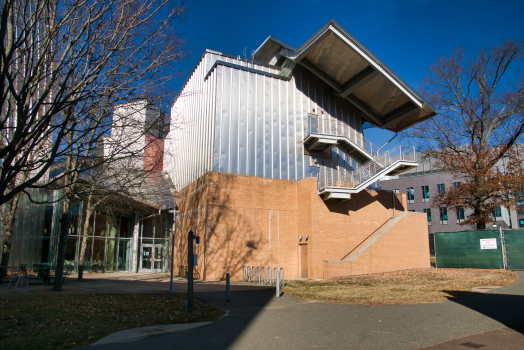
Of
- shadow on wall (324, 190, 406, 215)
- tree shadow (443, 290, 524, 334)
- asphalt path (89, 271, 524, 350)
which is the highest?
shadow on wall (324, 190, 406, 215)

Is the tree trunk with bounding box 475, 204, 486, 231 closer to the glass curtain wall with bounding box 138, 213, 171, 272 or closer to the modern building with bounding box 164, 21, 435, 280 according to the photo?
the modern building with bounding box 164, 21, 435, 280

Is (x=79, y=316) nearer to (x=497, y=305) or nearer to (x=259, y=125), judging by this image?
(x=497, y=305)

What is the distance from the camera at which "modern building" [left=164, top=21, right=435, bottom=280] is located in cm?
2422

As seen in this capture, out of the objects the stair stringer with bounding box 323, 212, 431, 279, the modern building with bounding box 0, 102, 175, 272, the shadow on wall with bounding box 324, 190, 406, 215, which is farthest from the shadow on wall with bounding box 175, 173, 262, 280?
the shadow on wall with bounding box 324, 190, 406, 215

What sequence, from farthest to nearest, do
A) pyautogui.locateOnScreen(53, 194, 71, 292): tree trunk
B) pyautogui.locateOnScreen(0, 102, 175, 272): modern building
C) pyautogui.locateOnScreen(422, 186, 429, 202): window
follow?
pyautogui.locateOnScreen(422, 186, 429, 202): window
pyautogui.locateOnScreen(0, 102, 175, 272): modern building
pyautogui.locateOnScreen(53, 194, 71, 292): tree trunk

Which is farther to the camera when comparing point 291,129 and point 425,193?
point 425,193

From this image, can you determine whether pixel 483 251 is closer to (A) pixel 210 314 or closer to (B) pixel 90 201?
(A) pixel 210 314

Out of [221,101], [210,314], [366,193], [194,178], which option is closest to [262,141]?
[221,101]

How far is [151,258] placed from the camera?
3120 cm

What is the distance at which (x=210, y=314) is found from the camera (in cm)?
1023

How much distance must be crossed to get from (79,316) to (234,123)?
17689 mm

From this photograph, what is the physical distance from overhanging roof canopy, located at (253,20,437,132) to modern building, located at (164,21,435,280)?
0.09 metres

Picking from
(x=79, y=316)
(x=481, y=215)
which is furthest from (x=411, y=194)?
(x=79, y=316)

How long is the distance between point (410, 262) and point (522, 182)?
8.92 m
